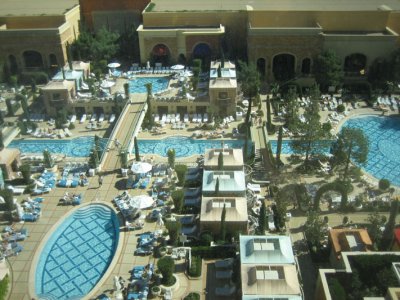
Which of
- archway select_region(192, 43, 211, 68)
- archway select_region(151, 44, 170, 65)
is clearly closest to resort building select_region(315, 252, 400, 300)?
archway select_region(192, 43, 211, 68)

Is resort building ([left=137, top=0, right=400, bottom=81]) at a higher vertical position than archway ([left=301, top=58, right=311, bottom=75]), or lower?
higher

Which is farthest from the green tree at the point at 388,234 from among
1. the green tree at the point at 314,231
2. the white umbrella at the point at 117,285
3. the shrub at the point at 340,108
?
the shrub at the point at 340,108

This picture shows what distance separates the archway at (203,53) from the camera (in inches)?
2036

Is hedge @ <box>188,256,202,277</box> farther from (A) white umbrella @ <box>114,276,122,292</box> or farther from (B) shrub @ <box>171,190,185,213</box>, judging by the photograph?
(B) shrub @ <box>171,190,185,213</box>

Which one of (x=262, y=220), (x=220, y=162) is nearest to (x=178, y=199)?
(x=220, y=162)

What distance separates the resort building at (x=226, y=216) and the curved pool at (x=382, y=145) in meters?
12.6

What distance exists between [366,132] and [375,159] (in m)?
4.41

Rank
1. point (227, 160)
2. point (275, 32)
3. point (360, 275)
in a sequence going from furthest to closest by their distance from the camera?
point (275, 32) → point (227, 160) → point (360, 275)

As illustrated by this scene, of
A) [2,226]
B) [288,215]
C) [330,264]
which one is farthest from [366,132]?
[2,226]

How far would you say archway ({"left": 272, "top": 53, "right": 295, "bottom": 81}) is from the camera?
160 ft

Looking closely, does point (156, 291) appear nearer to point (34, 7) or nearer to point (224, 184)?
point (224, 184)

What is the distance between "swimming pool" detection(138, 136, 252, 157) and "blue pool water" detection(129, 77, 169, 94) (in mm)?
8970

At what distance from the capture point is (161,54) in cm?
5316

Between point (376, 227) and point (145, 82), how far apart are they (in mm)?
30170
